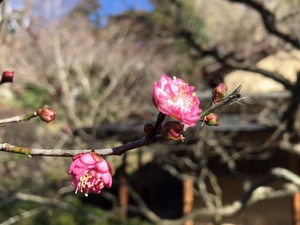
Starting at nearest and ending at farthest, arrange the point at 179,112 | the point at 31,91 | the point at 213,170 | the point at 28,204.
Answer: the point at 179,112, the point at 213,170, the point at 28,204, the point at 31,91

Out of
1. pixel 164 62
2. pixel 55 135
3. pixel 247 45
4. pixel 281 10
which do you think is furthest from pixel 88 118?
pixel 281 10

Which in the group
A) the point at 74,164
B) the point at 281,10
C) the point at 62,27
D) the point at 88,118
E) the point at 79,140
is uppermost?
the point at 62,27

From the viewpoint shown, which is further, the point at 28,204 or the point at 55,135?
the point at 28,204

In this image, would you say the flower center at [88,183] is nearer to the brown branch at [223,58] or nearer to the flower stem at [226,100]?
the flower stem at [226,100]

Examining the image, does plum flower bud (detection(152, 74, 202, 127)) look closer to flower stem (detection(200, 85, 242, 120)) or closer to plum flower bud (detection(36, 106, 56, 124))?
flower stem (detection(200, 85, 242, 120))

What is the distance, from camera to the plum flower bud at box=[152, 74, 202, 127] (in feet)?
3.57

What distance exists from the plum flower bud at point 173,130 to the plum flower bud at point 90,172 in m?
0.18

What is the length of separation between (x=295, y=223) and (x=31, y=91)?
8.62m

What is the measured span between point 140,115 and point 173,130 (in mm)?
9793

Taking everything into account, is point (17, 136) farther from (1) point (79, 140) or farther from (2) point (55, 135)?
(1) point (79, 140)

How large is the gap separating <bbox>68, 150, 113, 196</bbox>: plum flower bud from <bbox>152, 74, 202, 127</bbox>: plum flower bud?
8.3 inches

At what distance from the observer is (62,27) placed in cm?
1359

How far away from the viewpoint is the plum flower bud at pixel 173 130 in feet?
3.68

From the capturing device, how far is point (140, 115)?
10914 millimetres
